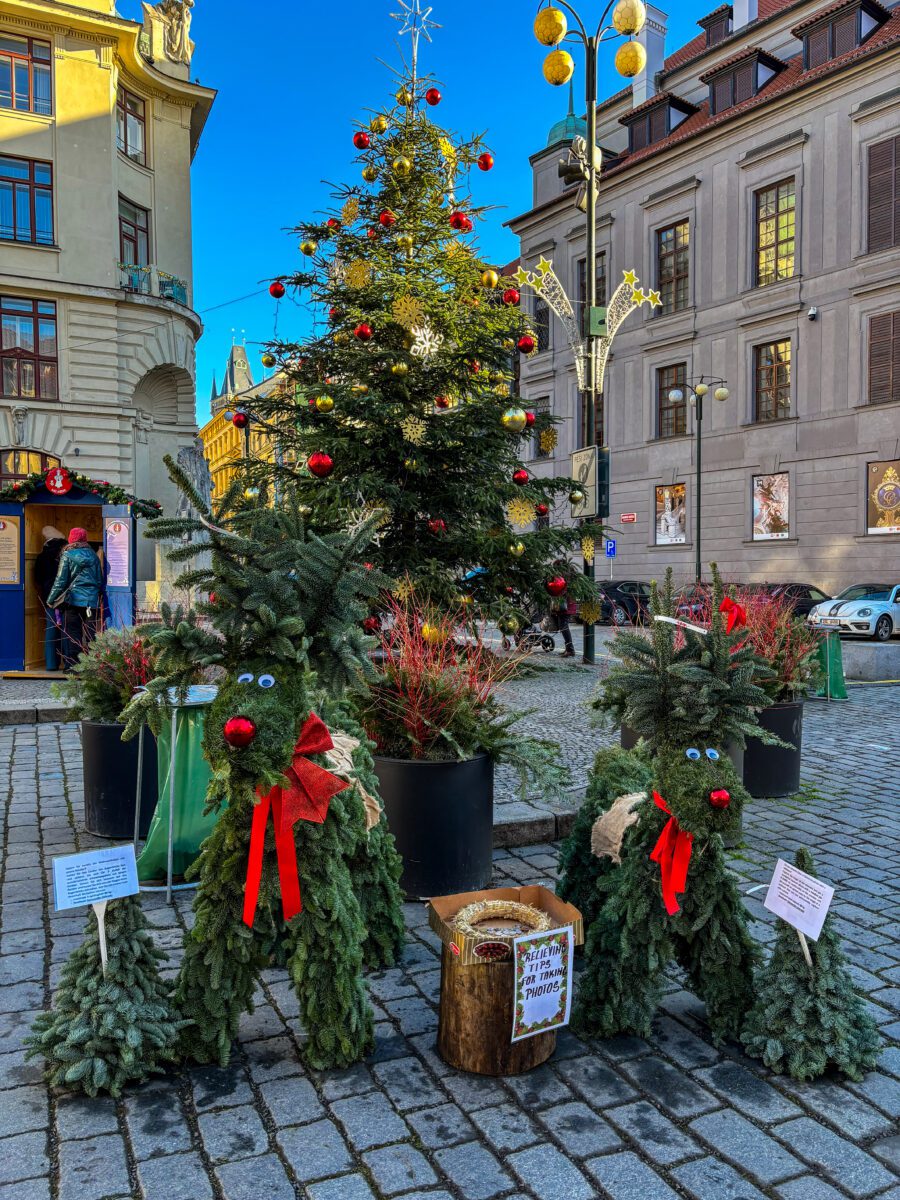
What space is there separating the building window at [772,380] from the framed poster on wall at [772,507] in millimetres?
1983

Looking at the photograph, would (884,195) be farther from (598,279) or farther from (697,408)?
(598,279)

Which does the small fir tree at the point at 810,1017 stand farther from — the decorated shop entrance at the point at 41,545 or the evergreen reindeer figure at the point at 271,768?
the decorated shop entrance at the point at 41,545

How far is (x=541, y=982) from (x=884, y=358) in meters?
26.7

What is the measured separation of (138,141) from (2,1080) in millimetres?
31975

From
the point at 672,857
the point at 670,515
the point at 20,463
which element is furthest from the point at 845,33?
the point at 672,857

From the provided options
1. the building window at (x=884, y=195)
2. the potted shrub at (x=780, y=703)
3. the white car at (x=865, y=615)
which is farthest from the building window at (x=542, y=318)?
the potted shrub at (x=780, y=703)

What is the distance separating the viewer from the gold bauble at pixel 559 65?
35.5 ft

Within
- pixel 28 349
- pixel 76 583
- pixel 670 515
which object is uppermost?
pixel 28 349

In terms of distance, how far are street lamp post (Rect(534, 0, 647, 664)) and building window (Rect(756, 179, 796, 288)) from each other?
16.7m

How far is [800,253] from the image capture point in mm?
27234

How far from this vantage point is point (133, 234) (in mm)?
28469

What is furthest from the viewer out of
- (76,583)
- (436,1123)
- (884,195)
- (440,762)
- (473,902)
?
(884,195)

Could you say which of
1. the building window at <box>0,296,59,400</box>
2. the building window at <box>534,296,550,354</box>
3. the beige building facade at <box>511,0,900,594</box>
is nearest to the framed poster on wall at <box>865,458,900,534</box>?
the beige building facade at <box>511,0,900,594</box>

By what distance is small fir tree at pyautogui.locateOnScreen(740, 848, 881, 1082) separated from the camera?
2922mm
